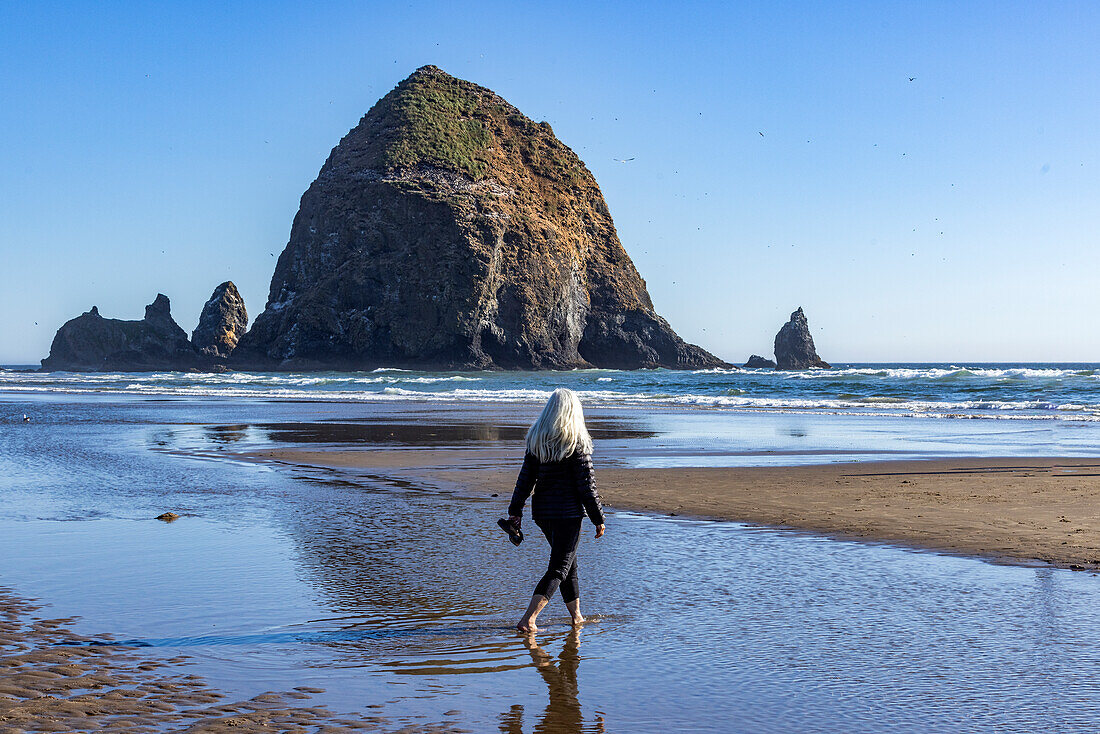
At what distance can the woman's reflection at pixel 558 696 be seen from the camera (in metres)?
3.98

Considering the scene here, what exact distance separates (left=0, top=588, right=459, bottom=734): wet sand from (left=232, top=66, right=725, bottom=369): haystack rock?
8407cm

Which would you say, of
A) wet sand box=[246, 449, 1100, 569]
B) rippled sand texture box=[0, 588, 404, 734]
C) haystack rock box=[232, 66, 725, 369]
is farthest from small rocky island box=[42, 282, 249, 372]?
rippled sand texture box=[0, 588, 404, 734]

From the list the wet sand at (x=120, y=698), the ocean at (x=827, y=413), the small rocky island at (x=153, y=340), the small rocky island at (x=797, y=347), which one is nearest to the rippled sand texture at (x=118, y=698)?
the wet sand at (x=120, y=698)

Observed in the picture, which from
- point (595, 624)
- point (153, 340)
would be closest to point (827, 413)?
point (595, 624)

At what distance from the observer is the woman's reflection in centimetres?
398

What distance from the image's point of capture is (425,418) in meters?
27.5

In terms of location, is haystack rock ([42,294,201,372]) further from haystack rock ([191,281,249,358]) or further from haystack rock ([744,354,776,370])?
haystack rock ([744,354,776,370])

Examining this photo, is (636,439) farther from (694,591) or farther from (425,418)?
(694,591)

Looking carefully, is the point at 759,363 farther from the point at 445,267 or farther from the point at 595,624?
the point at 595,624

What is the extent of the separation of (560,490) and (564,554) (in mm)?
408

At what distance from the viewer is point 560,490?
228 inches

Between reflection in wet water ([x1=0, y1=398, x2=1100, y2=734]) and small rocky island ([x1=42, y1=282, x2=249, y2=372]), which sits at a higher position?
small rocky island ([x1=42, y1=282, x2=249, y2=372])

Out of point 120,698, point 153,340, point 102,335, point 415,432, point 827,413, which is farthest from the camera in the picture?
point 102,335

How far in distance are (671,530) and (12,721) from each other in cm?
622
